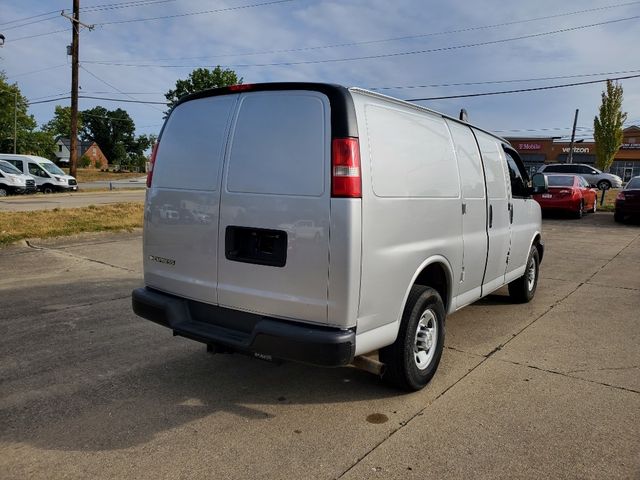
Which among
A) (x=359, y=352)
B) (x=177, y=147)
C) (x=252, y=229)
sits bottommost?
(x=359, y=352)

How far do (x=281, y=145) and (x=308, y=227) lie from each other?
0.55 meters

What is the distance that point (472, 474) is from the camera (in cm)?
272

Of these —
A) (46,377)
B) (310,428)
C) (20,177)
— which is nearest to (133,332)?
(46,377)

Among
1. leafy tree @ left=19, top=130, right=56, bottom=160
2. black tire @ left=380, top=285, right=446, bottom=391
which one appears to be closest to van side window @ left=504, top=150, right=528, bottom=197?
black tire @ left=380, top=285, right=446, bottom=391

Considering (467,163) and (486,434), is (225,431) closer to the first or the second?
(486,434)

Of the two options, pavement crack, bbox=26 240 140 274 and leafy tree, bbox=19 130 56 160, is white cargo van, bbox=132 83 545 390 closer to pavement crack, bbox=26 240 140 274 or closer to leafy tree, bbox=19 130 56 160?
pavement crack, bbox=26 240 140 274

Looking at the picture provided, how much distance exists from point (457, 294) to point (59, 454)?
2.98m

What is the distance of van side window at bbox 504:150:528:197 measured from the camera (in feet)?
18.3

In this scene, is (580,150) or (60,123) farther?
(60,123)

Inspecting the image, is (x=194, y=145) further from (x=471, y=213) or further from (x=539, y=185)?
(x=539, y=185)

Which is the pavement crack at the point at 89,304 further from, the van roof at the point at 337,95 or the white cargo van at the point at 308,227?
the van roof at the point at 337,95

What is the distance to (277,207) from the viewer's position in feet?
10.2

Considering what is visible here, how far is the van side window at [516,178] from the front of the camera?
5.57 metres

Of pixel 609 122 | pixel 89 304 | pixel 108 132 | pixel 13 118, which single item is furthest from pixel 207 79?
pixel 108 132
